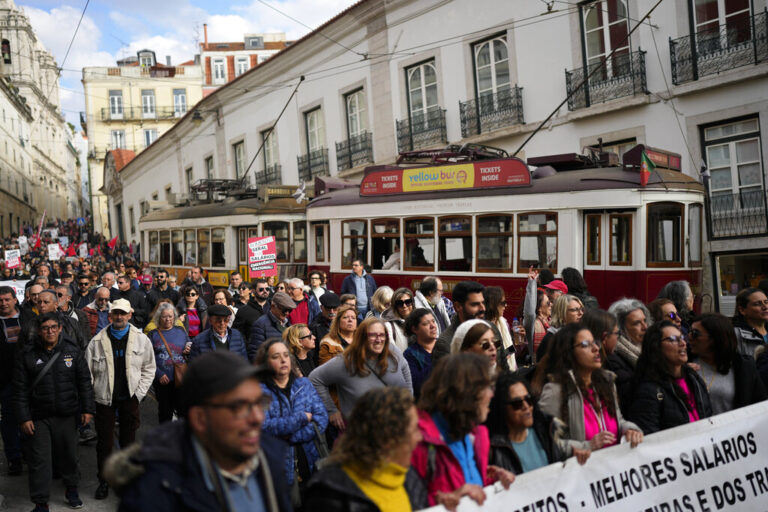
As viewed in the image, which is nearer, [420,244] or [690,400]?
[690,400]

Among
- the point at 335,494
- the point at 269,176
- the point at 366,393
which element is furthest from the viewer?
the point at 269,176

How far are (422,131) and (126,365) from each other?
15.0m

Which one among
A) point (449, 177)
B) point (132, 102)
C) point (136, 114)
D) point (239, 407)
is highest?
point (132, 102)

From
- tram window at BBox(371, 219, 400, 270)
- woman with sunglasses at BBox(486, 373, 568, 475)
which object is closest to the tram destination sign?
tram window at BBox(371, 219, 400, 270)

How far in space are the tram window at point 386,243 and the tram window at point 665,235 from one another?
177 inches

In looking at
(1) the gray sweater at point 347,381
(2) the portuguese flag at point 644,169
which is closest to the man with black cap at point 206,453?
(1) the gray sweater at point 347,381

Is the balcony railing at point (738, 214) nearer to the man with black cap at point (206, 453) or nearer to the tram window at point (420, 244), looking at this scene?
the tram window at point (420, 244)

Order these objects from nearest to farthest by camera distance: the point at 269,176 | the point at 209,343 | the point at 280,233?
the point at 209,343, the point at 280,233, the point at 269,176

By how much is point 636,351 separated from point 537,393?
1.32 metres

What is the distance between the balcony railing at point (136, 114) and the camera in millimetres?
57562

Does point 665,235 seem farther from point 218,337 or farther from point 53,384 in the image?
point 53,384

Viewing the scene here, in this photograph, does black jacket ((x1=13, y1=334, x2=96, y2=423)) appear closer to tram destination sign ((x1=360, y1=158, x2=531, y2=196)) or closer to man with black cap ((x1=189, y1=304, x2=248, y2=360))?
man with black cap ((x1=189, y1=304, x2=248, y2=360))

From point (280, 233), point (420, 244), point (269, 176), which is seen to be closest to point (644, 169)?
point (420, 244)

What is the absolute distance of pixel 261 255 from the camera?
13.0m
